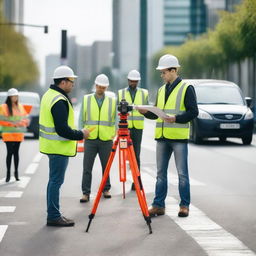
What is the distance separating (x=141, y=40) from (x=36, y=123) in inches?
6175

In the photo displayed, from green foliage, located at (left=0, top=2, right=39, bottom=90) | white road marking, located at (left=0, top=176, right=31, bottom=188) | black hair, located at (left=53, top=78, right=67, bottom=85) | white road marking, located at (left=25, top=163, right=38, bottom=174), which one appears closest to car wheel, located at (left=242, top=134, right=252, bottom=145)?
white road marking, located at (left=25, top=163, right=38, bottom=174)

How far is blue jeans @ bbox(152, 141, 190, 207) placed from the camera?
8.68m

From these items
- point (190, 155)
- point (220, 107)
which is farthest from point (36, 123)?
point (190, 155)

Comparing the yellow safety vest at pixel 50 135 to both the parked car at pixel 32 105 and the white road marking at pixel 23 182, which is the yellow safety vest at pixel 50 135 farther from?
the parked car at pixel 32 105

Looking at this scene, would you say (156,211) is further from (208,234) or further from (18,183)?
(18,183)

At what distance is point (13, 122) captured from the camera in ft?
42.9

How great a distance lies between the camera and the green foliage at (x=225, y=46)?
3898cm

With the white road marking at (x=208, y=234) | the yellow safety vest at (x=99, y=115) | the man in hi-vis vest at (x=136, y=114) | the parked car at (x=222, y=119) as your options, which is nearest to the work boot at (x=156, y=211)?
the white road marking at (x=208, y=234)

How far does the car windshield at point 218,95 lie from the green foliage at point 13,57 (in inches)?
1944

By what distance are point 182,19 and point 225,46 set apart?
11355cm

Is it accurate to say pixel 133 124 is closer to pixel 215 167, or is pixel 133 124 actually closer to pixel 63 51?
pixel 215 167

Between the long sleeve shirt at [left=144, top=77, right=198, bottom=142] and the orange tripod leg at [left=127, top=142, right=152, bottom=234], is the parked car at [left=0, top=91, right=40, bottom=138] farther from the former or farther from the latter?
the orange tripod leg at [left=127, top=142, right=152, bottom=234]

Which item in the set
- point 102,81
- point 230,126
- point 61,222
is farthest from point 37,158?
point 61,222

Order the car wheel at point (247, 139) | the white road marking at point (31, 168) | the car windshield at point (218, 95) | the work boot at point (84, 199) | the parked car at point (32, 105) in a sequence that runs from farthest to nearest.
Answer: the parked car at point (32, 105) < the car windshield at point (218, 95) < the car wheel at point (247, 139) < the white road marking at point (31, 168) < the work boot at point (84, 199)
